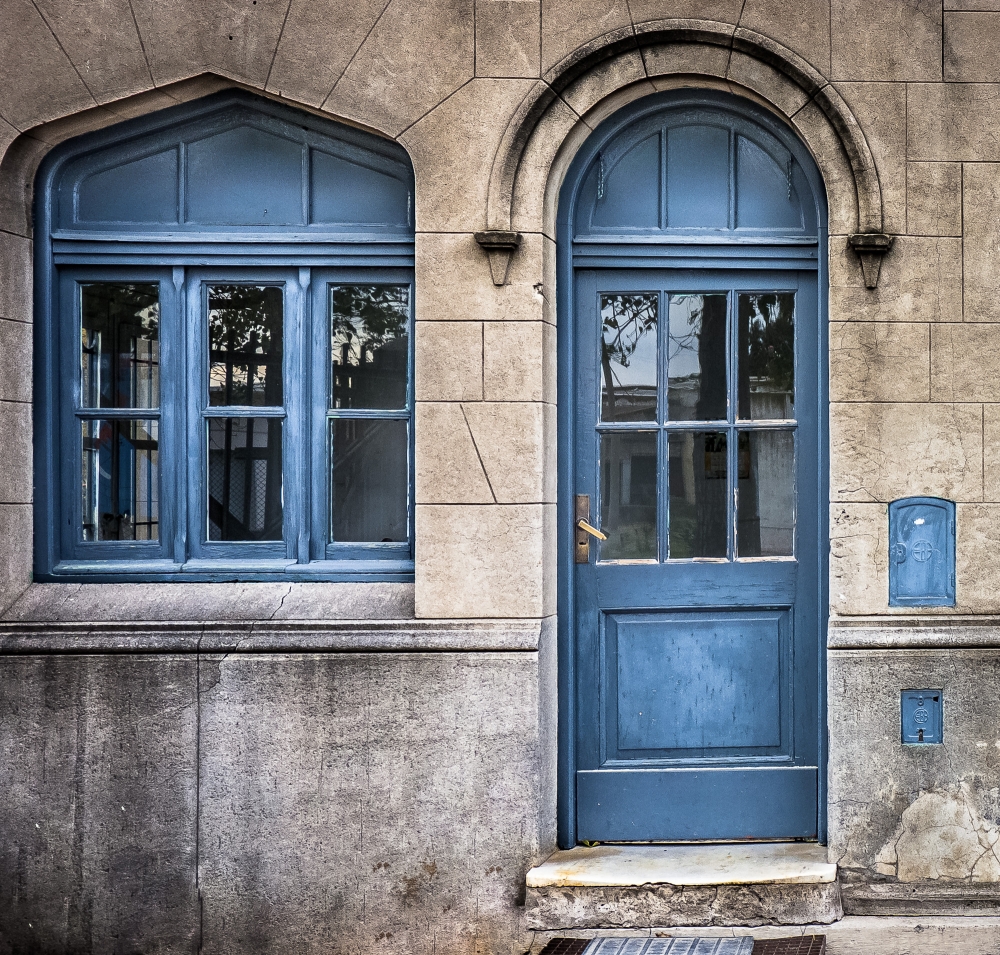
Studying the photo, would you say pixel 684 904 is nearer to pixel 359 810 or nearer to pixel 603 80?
pixel 359 810

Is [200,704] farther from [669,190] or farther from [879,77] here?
[879,77]

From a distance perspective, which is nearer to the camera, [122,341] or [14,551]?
[14,551]

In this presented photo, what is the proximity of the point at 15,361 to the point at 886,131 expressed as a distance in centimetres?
399

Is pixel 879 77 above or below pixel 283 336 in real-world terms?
above

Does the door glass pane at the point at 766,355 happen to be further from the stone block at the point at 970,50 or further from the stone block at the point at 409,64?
the stone block at the point at 409,64

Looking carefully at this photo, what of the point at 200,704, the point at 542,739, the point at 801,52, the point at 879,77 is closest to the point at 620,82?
the point at 801,52

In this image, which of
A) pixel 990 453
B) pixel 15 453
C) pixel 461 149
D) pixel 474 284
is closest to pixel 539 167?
pixel 461 149

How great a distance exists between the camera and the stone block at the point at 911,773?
13.1ft

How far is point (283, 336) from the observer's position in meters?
4.28

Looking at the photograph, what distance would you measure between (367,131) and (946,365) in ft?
9.12

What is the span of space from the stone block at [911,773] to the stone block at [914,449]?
0.72m

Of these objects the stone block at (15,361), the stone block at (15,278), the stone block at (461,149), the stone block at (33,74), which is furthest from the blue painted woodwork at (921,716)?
the stone block at (33,74)

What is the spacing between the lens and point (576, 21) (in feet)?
13.1

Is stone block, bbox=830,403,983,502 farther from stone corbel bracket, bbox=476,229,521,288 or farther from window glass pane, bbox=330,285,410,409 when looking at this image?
window glass pane, bbox=330,285,410,409
